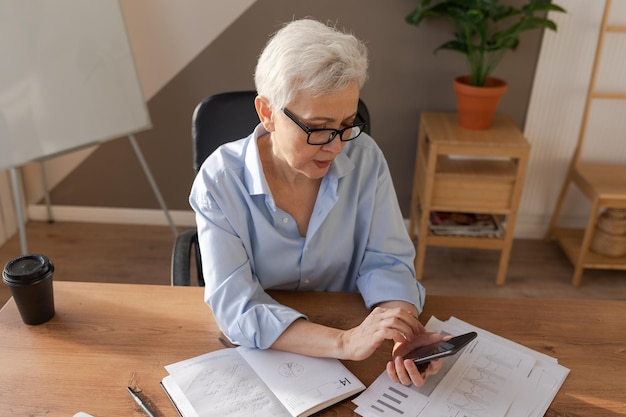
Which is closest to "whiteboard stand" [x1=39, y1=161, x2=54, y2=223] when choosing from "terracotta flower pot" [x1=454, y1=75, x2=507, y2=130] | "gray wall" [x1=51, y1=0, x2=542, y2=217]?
"gray wall" [x1=51, y1=0, x2=542, y2=217]

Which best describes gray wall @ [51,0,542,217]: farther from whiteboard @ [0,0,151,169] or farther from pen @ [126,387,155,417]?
pen @ [126,387,155,417]

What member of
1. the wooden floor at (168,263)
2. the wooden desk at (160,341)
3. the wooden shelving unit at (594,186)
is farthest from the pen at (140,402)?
the wooden shelving unit at (594,186)

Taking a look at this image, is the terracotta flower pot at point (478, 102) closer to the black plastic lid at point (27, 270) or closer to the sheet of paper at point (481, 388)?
the sheet of paper at point (481, 388)

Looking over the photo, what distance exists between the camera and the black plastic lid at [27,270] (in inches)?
45.3

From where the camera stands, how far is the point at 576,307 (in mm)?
1280

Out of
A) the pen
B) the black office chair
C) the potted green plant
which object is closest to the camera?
the pen

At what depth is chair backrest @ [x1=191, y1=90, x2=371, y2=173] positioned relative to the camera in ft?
5.12

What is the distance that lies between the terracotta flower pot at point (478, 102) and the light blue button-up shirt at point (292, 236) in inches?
48.1

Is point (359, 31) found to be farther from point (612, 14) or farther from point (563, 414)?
point (563, 414)

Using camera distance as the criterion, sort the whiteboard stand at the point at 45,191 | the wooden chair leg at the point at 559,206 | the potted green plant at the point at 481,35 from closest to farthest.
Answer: the potted green plant at the point at 481,35 < the wooden chair leg at the point at 559,206 < the whiteboard stand at the point at 45,191

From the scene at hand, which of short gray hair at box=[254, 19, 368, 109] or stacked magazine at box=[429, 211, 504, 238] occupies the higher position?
short gray hair at box=[254, 19, 368, 109]

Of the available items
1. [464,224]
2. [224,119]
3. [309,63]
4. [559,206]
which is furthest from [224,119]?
[559,206]

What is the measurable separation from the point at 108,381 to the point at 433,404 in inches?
23.3

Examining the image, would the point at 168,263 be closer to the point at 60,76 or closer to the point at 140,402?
the point at 60,76
